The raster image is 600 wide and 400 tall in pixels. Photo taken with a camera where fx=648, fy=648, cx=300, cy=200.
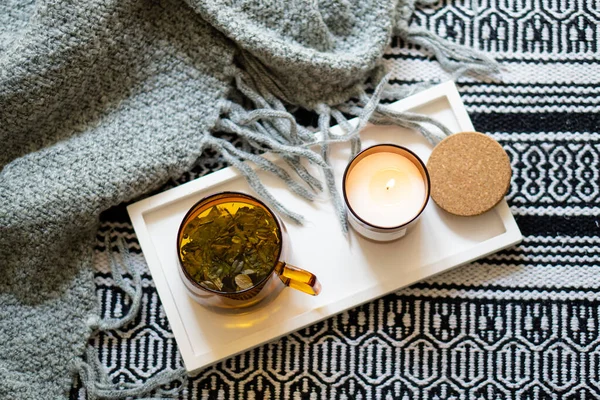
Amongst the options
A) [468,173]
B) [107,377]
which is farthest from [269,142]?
[107,377]

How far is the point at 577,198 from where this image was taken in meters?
0.89

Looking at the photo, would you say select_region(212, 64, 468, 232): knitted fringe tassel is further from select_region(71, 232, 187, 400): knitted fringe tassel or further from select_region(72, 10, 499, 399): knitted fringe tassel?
select_region(71, 232, 187, 400): knitted fringe tassel

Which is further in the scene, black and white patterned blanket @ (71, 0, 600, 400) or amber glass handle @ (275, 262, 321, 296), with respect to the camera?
black and white patterned blanket @ (71, 0, 600, 400)

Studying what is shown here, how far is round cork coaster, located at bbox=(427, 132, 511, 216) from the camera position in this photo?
833 millimetres

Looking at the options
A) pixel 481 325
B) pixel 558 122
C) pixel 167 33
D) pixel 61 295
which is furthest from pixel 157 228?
pixel 558 122

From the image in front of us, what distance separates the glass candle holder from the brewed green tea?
11 cm

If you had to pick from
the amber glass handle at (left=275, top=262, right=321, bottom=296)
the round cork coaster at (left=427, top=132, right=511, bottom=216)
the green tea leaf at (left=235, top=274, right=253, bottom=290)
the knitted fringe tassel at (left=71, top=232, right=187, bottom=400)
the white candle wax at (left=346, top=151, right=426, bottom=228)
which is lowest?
the knitted fringe tassel at (left=71, top=232, right=187, bottom=400)

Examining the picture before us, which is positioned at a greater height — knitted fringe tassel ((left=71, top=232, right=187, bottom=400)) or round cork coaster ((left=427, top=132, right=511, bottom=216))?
round cork coaster ((left=427, top=132, right=511, bottom=216))

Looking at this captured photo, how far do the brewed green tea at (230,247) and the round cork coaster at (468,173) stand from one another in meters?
0.24

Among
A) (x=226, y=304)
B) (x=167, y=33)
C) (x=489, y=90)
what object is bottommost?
(x=226, y=304)

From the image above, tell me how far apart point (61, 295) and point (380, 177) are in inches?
17.5

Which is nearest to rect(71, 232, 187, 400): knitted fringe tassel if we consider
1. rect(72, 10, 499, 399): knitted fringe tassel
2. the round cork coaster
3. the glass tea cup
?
rect(72, 10, 499, 399): knitted fringe tassel

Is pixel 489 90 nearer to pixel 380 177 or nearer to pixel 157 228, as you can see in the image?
pixel 380 177

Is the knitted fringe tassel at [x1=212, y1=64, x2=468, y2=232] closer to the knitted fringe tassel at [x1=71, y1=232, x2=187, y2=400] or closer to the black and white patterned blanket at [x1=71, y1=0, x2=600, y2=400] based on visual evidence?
the black and white patterned blanket at [x1=71, y1=0, x2=600, y2=400]
